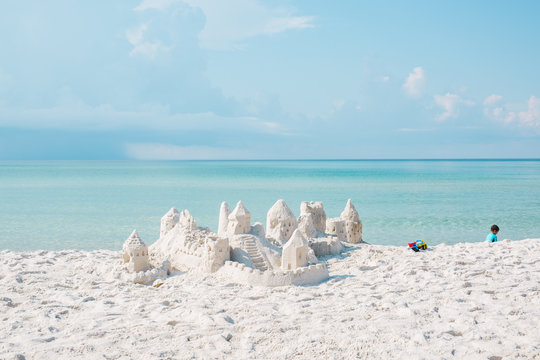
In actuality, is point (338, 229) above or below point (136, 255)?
below

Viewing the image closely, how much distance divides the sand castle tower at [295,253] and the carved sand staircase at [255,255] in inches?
27.4

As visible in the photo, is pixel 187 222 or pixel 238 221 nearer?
pixel 238 221

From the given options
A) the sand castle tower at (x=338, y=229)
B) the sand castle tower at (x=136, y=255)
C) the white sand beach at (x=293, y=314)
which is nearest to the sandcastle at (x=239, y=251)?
the sand castle tower at (x=136, y=255)

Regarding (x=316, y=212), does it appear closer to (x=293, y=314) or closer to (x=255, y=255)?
(x=255, y=255)

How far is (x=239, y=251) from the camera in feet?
39.5

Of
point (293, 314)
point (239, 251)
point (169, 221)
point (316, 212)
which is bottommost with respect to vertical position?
point (293, 314)

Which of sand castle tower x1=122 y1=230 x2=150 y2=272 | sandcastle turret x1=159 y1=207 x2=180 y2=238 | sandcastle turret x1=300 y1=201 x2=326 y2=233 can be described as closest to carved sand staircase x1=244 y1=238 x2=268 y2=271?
→ sand castle tower x1=122 y1=230 x2=150 y2=272

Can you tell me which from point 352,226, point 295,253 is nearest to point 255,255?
point 295,253

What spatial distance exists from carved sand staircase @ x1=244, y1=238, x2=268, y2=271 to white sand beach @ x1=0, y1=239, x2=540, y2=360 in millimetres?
1335

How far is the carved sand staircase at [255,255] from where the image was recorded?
11977 millimetres

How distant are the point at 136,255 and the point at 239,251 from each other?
2.85 meters

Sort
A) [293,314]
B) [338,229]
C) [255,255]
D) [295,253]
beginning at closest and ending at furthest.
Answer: [293,314] → [295,253] → [255,255] → [338,229]

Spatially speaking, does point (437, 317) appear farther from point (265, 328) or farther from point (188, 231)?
point (188, 231)

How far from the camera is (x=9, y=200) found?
45125 mm
